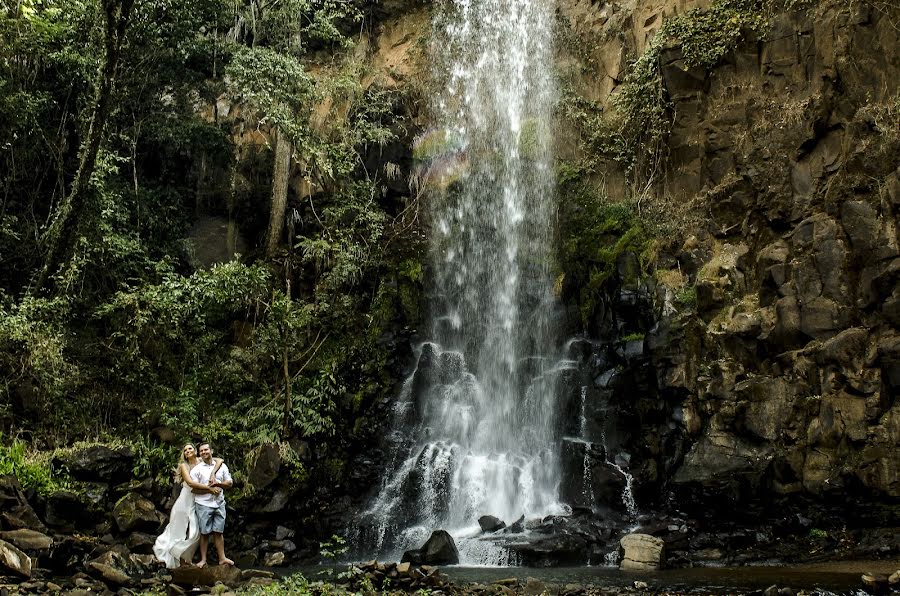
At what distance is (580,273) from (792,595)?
8.83 m

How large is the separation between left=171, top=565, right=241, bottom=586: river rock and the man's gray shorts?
31.0 inches

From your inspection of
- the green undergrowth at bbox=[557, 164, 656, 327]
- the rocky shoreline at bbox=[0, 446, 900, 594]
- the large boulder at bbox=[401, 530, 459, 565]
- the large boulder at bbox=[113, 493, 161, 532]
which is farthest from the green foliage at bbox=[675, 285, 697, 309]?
the large boulder at bbox=[113, 493, 161, 532]

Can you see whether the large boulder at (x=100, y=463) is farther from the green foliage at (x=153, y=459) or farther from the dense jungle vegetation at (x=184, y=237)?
the dense jungle vegetation at (x=184, y=237)

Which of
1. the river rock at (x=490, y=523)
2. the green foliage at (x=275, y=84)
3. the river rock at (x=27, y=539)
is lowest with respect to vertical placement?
the river rock at (x=490, y=523)

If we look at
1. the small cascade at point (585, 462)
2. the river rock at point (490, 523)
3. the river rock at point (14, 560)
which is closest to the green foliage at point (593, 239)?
the small cascade at point (585, 462)

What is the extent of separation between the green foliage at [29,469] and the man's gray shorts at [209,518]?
3.82m

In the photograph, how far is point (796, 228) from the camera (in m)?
12.7

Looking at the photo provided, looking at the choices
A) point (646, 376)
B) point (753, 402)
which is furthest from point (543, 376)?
point (753, 402)

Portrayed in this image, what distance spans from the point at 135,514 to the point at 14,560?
3.66 metres

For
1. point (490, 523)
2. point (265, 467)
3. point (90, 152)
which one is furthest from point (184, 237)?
point (490, 523)

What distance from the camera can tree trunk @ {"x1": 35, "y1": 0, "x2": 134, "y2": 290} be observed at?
11875mm

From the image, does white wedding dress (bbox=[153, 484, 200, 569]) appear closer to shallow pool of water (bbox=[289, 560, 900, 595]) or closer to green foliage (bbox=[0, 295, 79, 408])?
shallow pool of water (bbox=[289, 560, 900, 595])

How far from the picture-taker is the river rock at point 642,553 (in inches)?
401

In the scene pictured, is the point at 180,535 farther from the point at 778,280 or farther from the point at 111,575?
the point at 778,280
